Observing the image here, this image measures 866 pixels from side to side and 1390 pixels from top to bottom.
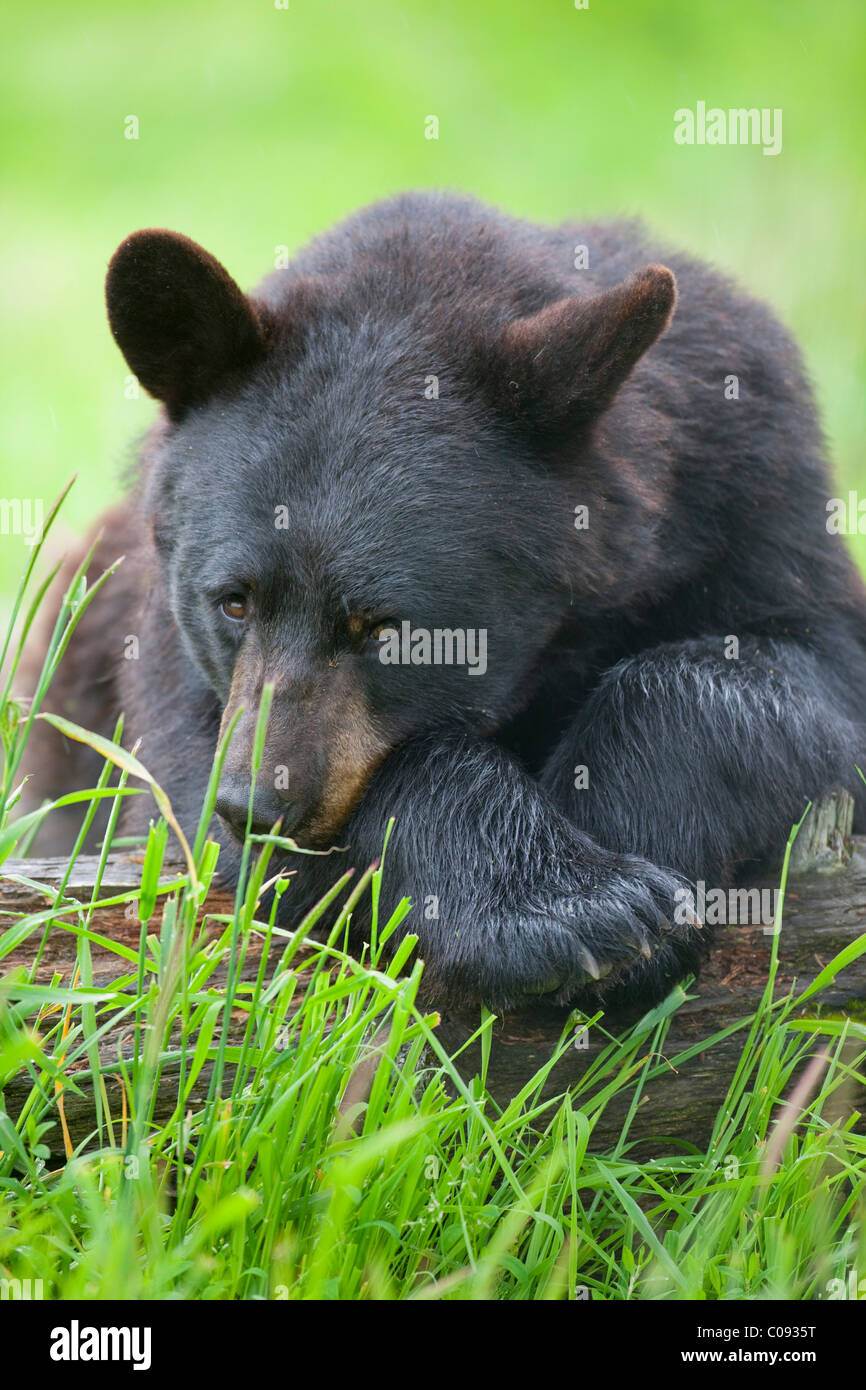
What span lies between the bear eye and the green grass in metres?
0.69

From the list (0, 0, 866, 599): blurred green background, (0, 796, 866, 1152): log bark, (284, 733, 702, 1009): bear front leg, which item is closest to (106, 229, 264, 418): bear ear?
(284, 733, 702, 1009): bear front leg

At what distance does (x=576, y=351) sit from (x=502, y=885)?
1351 mm

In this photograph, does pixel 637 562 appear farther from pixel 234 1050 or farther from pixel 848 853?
pixel 234 1050

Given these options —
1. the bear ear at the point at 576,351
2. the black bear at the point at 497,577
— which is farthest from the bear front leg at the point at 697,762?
the bear ear at the point at 576,351

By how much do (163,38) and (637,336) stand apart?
1474cm

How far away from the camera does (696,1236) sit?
316 cm

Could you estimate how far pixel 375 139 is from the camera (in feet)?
49.1

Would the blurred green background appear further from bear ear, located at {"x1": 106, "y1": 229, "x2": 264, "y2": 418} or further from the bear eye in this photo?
the bear eye

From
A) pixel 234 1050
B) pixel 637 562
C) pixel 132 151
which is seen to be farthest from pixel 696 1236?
pixel 132 151

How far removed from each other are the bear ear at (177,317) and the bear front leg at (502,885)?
1.18 m

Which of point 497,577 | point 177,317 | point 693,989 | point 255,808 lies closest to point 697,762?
point 693,989

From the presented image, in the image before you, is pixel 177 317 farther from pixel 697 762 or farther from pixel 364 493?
pixel 697 762

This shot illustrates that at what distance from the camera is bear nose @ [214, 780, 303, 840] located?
11.1 feet

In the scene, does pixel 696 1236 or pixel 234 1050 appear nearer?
pixel 234 1050
